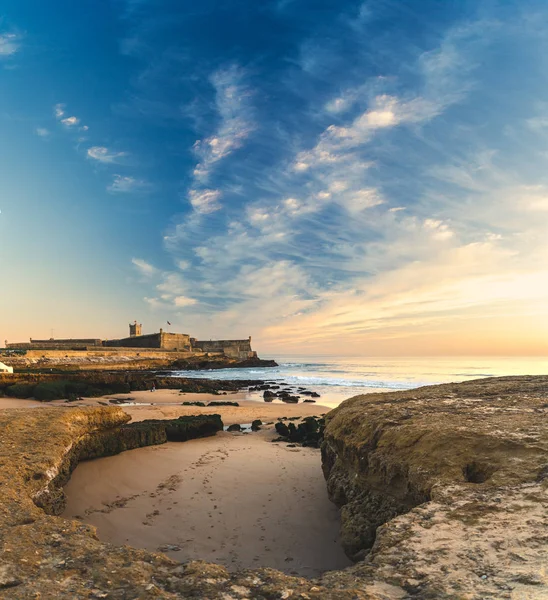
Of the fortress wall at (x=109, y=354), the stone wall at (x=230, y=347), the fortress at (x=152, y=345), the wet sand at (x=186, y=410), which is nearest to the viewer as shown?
the wet sand at (x=186, y=410)

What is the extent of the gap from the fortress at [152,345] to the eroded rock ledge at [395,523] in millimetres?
65037

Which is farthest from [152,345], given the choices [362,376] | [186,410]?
[186,410]

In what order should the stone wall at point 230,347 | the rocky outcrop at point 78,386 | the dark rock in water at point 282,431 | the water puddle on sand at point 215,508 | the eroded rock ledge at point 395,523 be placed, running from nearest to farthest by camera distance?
1. the eroded rock ledge at point 395,523
2. the water puddle on sand at point 215,508
3. the dark rock in water at point 282,431
4. the rocky outcrop at point 78,386
5. the stone wall at point 230,347

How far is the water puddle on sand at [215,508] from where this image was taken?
510cm

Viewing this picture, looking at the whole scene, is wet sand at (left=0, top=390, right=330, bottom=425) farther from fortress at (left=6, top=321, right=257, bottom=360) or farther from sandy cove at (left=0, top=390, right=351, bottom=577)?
fortress at (left=6, top=321, right=257, bottom=360)

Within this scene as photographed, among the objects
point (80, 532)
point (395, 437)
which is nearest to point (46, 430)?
point (80, 532)

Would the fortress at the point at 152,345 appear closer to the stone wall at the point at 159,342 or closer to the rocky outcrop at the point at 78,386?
the stone wall at the point at 159,342

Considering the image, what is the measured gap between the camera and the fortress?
2897 inches

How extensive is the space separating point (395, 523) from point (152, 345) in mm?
87890

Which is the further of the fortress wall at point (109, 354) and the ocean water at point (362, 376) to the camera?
the fortress wall at point (109, 354)

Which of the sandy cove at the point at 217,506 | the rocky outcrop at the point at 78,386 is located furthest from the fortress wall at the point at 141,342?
the sandy cove at the point at 217,506

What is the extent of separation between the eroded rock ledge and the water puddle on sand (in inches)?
28.1

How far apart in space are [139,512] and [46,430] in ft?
6.91

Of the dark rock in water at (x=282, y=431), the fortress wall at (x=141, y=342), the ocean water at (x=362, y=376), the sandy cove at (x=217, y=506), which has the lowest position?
the ocean water at (x=362, y=376)
